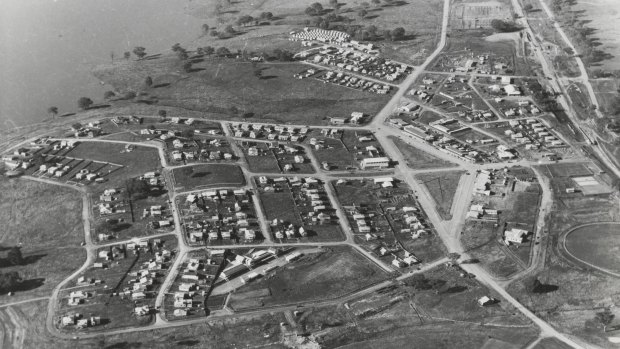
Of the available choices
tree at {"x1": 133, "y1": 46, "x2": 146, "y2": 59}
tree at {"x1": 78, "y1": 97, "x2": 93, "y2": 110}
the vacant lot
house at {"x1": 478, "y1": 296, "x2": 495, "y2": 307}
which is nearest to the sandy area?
house at {"x1": 478, "y1": 296, "x2": 495, "y2": 307}

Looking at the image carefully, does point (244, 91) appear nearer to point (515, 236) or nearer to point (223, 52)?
point (223, 52)

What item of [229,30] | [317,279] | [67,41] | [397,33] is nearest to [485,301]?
[317,279]

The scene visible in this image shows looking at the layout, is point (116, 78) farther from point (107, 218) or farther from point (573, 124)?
point (573, 124)

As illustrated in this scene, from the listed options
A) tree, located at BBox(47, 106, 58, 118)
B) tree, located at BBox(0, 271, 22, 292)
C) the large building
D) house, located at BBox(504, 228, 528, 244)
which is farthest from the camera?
tree, located at BBox(47, 106, 58, 118)

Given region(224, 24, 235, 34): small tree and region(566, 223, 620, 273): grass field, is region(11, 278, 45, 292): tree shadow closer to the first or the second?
region(566, 223, 620, 273): grass field

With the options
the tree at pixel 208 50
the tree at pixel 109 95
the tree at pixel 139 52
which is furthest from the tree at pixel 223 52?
the tree at pixel 109 95

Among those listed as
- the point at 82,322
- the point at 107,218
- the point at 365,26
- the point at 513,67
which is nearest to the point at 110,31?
the point at 365,26
